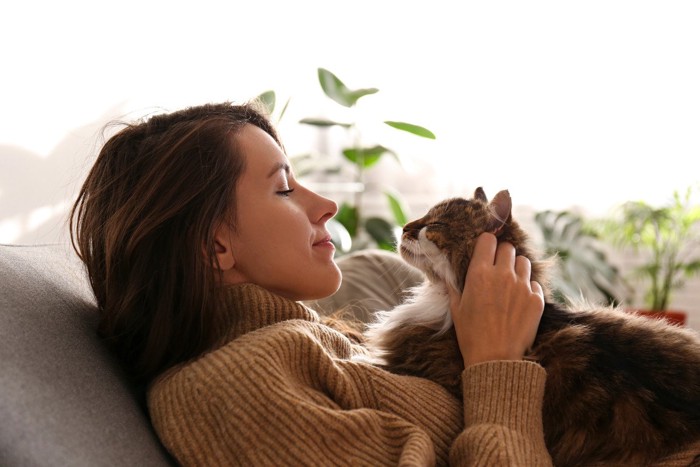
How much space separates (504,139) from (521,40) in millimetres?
603

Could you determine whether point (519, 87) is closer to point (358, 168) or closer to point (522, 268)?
point (358, 168)

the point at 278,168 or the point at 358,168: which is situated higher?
the point at 278,168

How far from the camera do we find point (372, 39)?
4.39 meters

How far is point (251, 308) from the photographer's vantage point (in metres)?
1.34

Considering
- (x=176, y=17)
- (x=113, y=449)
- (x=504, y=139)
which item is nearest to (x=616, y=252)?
(x=504, y=139)

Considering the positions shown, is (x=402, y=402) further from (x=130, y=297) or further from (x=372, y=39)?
(x=372, y=39)

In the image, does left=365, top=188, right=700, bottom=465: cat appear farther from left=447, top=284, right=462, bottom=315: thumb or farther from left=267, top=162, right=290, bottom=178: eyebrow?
left=267, top=162, right=290, bottom=178: eyebrow

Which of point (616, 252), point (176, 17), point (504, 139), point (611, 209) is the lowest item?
point (616, 252)

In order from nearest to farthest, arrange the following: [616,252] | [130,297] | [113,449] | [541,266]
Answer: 1. [113,449]
2. [130,297]
3. [541,266]
4. [616,252]

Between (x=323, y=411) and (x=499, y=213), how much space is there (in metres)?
0.64

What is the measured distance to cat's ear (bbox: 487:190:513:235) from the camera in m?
1.51

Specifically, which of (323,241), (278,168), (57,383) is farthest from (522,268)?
(57,383)

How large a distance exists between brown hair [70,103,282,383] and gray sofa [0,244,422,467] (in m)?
0.07

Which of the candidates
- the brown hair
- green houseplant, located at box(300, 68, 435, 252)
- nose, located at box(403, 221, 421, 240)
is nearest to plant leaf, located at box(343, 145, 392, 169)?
green houseplant, located at box(300, 68, 435, 252)
